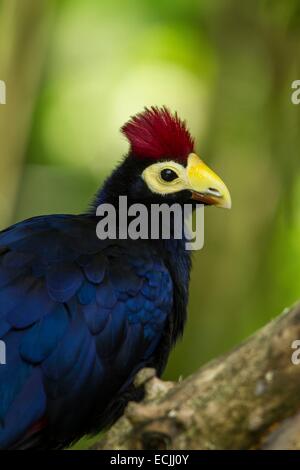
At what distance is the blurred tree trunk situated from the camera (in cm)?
603

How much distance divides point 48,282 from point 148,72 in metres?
5.07

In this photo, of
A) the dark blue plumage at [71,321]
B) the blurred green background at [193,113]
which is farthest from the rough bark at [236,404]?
the blurred green background at [193,113]

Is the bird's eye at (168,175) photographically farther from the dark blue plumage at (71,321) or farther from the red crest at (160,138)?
the dark blue plumage at (71,321)

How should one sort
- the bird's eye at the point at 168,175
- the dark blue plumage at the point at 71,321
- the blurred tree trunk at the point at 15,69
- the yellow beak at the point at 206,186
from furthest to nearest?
the blurred tree trunk at the point at 15,69 → the bird's eye at the point at 168,175 → the yellow beak at the point at 206,186 → the dark blue plumage at the point at 71,321

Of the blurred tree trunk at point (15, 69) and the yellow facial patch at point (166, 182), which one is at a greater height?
the blurred tree trunk at point (15, 69)

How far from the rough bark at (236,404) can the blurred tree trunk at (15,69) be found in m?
3.30

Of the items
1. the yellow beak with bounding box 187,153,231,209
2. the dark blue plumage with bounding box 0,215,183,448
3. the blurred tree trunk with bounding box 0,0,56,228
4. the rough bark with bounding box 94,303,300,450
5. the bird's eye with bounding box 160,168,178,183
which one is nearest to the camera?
the rough bark with bounding box 94,303,300,450

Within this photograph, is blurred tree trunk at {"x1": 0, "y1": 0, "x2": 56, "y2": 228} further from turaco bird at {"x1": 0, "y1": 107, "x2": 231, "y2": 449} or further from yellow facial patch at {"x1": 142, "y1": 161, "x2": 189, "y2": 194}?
yellow facial patch at {"x1": 142, "y1": 161, "x2": 189, "y2": 194}

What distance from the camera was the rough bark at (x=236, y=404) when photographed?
9.13 feet

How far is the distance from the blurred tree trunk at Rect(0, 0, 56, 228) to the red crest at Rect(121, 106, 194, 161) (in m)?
1.68

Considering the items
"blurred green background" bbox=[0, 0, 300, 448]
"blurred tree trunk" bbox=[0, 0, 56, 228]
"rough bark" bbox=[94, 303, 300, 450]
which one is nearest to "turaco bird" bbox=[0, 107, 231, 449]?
"rough bark" bbox=[94, 303, 300, 450]

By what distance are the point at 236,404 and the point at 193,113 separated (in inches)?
207

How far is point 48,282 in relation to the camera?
12.5ft

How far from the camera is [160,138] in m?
4.52
